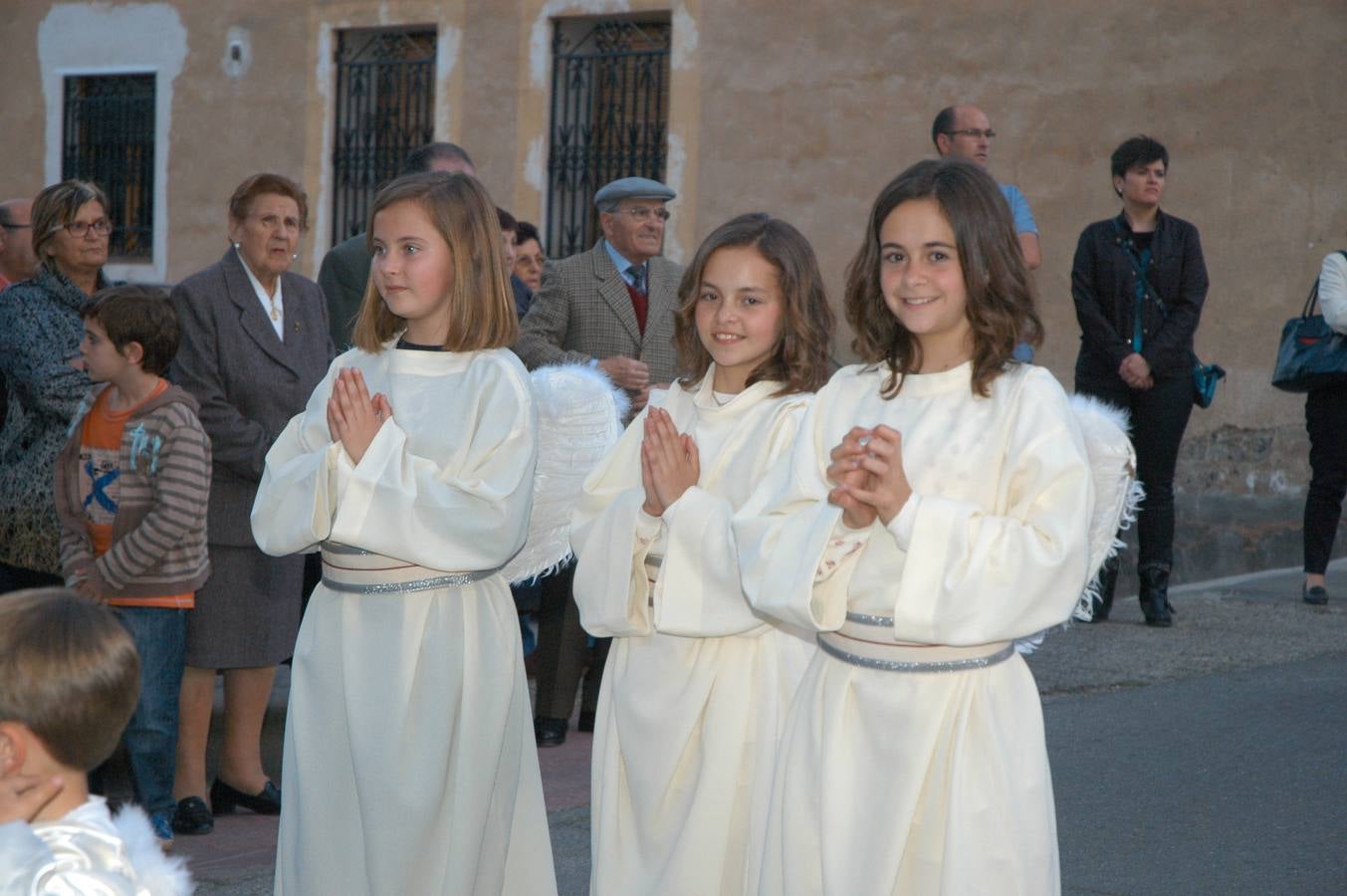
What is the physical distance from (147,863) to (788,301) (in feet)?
7.11

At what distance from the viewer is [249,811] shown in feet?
18.1

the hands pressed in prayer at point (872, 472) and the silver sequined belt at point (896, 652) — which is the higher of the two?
the hands pressed in prayer at point (872, 472)

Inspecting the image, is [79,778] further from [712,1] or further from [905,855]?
[712,1]

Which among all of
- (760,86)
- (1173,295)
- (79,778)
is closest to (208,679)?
(79,778)

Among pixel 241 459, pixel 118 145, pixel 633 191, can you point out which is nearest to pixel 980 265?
pixel 241 459

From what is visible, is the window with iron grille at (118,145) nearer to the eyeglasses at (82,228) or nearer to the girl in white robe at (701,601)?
the eyeglasses at (82,228)

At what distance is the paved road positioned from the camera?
194 inches

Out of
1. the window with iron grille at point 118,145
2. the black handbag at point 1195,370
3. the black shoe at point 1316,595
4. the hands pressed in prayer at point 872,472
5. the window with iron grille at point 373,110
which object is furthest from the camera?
the window with iron grille at point 118,145

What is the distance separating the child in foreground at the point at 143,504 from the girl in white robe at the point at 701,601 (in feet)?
4.85

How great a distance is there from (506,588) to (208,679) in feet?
5.86

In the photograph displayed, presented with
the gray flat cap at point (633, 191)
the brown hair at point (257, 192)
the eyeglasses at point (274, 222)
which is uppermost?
the gray flat cap at point (633, 191)

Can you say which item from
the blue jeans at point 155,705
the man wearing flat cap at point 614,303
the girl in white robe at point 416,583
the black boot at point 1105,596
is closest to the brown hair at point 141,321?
the blue jeans at point 155,705

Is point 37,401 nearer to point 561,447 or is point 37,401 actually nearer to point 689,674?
point 561,447

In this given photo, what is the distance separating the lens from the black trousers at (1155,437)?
825 cm
